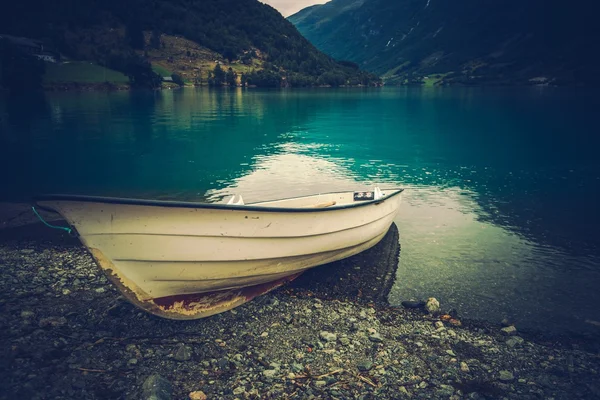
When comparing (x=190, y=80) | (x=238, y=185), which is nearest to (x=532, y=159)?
(x=238, y=185)

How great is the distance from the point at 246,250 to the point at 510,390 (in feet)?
17.8

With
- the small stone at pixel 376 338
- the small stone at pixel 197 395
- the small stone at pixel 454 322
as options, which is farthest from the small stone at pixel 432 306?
the small stone at pixel 197 395

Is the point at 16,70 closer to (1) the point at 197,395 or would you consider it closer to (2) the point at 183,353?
(2) the point at 183,353

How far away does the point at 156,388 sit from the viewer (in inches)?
236

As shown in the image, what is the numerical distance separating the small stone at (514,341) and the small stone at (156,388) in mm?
6496

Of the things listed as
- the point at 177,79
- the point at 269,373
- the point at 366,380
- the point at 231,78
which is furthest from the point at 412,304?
the point at 231,78

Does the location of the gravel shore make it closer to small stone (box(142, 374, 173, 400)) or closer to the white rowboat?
small stone (box(142, 374, 173, 400))

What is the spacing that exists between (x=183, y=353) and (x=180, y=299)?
4.15 ft

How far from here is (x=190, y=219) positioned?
23.4ft

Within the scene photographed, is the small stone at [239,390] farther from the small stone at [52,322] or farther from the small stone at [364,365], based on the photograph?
the small stone at [52,322]

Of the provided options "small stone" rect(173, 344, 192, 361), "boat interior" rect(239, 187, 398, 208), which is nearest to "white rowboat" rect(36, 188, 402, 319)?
"small stone" rect(173, 344, 192, 361)

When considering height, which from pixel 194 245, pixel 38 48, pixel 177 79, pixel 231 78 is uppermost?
pixel 38 48

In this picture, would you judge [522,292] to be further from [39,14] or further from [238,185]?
[39,14]

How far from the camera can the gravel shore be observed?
20.4ft
